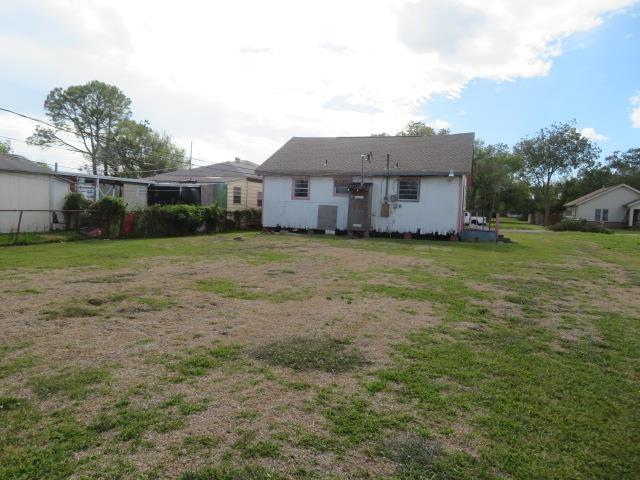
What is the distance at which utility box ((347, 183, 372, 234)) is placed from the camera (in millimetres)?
19562

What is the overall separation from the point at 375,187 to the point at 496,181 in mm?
31234

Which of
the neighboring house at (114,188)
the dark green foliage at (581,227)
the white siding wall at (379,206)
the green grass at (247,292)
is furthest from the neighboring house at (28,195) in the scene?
the dark green foliage at (581,227)

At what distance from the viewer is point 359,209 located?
19719mm

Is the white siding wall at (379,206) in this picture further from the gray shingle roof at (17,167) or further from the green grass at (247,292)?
the green grass at (247,292)

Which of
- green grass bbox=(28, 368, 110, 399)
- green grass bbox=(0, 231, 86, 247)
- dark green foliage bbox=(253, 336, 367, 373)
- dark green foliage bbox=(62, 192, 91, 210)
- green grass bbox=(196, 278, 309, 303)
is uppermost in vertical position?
dark green foliage bbox=(62, 192, 91, 210)

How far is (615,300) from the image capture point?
7.21 m

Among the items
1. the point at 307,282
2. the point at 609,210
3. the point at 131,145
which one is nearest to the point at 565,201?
the point at 609,210

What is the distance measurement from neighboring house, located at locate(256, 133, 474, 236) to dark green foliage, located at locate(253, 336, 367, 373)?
595 inches

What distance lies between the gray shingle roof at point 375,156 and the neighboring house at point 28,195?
927 centimetres

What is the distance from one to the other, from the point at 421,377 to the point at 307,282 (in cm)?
453

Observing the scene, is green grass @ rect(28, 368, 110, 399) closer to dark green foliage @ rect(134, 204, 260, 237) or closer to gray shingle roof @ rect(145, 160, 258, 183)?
dark green foliage @ rect(134, 204, 260, 237)

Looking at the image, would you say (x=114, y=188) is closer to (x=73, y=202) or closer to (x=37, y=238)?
(x=73, y=202)

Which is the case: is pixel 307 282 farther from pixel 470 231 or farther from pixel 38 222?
pixel 38 222

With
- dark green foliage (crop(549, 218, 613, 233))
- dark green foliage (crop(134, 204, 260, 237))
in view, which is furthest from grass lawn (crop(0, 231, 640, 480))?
dark green foliage (crop(549, 218, 613, 233))
